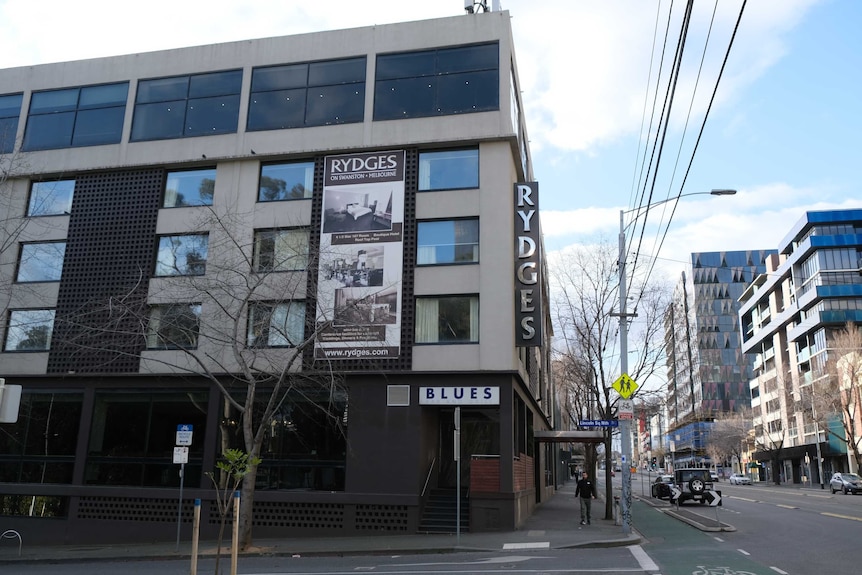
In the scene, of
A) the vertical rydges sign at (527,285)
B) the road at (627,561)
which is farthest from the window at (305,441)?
the vertical rydges sign at (527,285)

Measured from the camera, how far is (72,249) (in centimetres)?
2542

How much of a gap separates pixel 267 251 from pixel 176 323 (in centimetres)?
388

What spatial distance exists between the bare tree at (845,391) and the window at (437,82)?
180 feet

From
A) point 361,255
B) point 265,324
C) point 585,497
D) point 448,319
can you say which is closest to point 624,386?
point 585,497

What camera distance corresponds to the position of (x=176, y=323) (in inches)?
913

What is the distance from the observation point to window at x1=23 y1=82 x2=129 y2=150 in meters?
26.5

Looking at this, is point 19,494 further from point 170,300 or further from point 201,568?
point 201,568

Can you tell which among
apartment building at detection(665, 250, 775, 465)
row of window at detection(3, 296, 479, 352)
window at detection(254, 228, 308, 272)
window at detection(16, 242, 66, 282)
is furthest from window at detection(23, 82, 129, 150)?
apartment building at detection(665, 250, 775, 465)

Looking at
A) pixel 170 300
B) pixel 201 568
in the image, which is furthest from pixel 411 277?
pixel 201 568

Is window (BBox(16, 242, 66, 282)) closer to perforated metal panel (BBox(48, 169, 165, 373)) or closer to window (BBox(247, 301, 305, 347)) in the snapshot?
perforated metal panel (BBox(48, 169, 165, 373))

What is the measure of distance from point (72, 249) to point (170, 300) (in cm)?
471

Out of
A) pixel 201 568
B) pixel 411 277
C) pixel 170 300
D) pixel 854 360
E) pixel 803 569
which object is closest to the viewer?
pixel 803 569

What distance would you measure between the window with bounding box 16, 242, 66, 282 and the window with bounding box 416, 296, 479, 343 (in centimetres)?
1389

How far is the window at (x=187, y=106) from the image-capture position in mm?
25547
